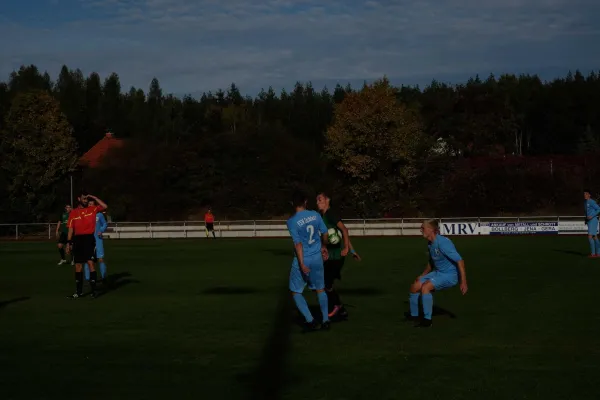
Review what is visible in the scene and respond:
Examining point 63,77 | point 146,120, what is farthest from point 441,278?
point 63,77

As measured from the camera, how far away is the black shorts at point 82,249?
54.8ft

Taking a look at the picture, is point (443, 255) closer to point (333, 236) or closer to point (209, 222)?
point (333, 236)

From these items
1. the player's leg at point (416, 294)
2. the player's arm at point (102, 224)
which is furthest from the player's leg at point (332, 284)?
the player's arm at point (102, 224)

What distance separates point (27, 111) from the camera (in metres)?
72.6

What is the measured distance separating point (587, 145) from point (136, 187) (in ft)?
181

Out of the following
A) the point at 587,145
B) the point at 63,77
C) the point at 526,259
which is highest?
the point at 63,77

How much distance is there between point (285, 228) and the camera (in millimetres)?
53062

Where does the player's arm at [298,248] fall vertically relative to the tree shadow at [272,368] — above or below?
above

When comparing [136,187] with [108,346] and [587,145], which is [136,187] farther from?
[108,346]

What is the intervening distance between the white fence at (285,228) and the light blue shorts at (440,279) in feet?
122

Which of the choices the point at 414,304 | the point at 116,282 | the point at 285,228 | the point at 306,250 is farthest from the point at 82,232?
the point at 285,228

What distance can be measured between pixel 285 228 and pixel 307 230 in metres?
41.8

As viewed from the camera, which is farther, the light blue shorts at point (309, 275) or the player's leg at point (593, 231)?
the player's leg at point (593, 231)

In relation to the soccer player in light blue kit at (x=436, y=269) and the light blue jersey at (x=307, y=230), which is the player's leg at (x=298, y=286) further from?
the soccer player in light blue kit at (x=436, y=269)
